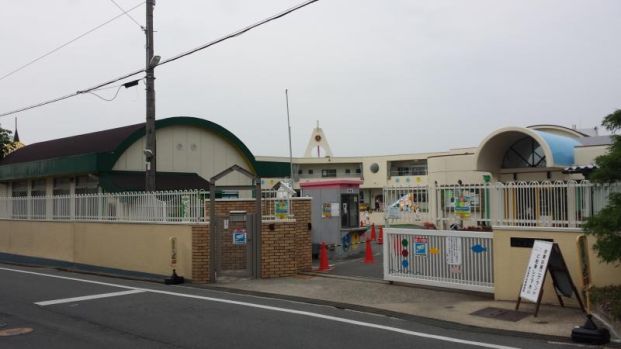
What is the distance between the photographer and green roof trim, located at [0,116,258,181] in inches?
818

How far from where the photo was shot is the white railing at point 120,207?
1444 centimetres

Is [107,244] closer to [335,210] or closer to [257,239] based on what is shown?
[257,239]

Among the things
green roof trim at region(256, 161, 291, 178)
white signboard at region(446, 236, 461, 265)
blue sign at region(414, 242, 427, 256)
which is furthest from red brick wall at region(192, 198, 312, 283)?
green roof trim at region(256, 161, 291, 178)

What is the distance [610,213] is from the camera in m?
8.16

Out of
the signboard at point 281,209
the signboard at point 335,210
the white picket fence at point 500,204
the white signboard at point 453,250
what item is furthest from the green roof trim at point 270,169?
the white signboard at point 453,250

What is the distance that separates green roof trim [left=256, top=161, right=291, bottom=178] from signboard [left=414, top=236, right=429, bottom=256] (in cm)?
1594

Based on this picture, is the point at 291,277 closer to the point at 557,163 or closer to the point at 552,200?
the point at 552,200

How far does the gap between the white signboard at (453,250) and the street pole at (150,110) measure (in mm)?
8981

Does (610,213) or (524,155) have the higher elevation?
(524,155)

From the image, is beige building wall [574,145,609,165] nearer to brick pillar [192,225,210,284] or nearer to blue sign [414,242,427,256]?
blue sign [414,242,427,256]

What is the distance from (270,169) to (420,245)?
16327 mm

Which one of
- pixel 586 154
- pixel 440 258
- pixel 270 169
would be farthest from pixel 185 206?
pixel 270 169

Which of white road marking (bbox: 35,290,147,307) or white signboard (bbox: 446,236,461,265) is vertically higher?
white signboard (bbox: 446,236,461,265)

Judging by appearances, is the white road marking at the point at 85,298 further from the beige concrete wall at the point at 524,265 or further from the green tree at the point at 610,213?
the green tree at the point at 610,213
